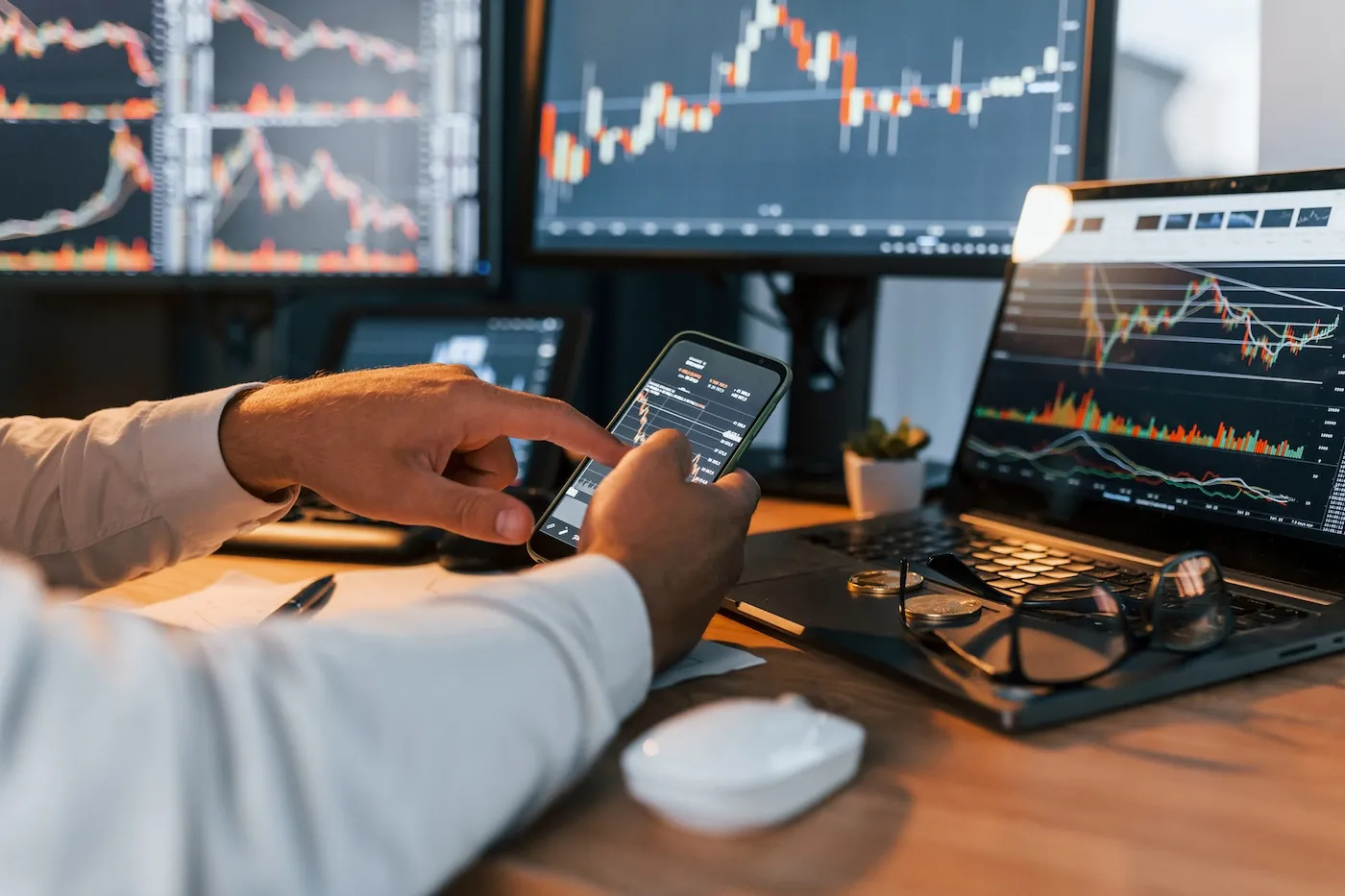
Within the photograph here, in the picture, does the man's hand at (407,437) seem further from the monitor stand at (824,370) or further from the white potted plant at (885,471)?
the monitor stand at (824,370)

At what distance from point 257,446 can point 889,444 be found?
0.49 m

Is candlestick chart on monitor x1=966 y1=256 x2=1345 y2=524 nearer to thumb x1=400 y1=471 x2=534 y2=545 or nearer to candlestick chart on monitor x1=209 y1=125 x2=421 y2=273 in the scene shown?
thumb x1=400 y1=471 x2=534 y2=545

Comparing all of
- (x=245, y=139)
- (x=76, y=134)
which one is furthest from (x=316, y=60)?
(x=76, y=134)

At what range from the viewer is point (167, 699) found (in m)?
0.31

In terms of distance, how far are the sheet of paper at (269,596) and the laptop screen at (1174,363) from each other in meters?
0.40

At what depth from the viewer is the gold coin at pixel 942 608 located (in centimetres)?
52

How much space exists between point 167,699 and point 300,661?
0.13 feet

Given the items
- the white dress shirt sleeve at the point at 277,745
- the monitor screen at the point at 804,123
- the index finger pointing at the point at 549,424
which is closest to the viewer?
the white dress shirt sleeve at the point at 277,745

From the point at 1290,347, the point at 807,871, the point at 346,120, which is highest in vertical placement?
the point at 346,120

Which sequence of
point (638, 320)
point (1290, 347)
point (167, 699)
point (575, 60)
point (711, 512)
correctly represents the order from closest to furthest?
point (167, 699), point (711, 512), point (1290, 347), point (575, 60), point (638, 320)

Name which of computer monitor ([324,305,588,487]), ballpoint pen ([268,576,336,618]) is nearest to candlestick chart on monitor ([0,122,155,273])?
computer monitor ([324,305,588,487])

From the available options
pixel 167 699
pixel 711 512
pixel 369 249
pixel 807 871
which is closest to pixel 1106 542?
pixel 711 512

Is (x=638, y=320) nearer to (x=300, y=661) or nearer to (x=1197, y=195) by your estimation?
(x=1197, y=195)

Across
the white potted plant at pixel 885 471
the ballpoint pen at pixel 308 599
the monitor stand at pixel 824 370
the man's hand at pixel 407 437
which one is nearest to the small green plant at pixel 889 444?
the white potted plant at pixel 885 471
